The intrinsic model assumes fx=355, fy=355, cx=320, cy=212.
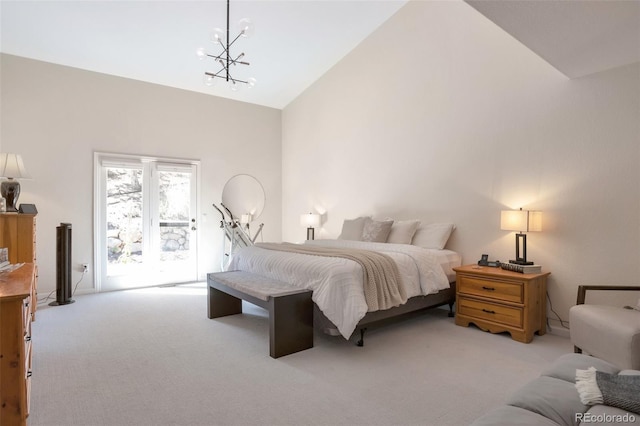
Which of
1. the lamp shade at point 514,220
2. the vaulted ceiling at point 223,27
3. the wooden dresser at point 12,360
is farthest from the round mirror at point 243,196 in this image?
the wooden dresser at point 12,360


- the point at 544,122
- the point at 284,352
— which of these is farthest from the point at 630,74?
the point at 284,352

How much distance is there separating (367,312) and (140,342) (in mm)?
1973

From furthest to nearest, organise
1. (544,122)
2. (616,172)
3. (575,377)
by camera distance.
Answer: (544,122) < (616,172) < (575,377)

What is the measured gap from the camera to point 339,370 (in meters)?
2.52

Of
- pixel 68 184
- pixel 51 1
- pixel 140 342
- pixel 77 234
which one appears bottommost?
pixel 140 342

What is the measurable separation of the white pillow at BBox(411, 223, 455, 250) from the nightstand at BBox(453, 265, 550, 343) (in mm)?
552

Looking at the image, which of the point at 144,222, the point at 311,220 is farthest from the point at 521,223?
the point at 144,222

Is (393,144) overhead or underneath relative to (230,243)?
overhead

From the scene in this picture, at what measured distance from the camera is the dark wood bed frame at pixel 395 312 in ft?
9.64

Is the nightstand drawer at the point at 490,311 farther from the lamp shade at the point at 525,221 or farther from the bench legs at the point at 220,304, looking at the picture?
the bench legs at the point at 220,304

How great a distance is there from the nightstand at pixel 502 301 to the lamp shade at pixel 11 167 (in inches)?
188

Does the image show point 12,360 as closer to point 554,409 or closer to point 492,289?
point 554,409

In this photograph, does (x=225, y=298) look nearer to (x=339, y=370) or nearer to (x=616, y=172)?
(x=339, y=370)

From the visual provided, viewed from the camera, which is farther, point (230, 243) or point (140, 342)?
point (230, 243)
